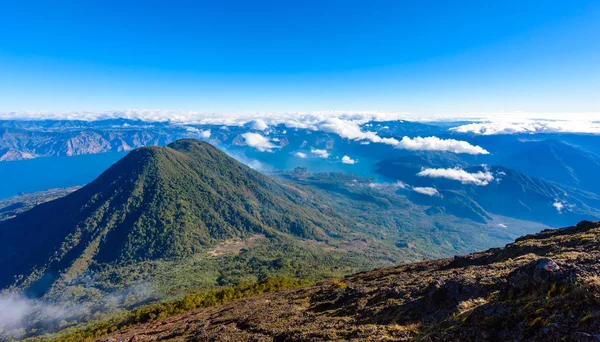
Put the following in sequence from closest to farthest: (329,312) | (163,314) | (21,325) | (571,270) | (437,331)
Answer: (437,331), (571,270), (329,312), (163,314), (21,325)

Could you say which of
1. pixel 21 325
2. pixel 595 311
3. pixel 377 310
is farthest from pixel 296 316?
pixel 21 325

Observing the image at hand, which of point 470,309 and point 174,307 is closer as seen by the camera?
point 470,309

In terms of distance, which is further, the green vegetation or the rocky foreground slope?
the green vegetation

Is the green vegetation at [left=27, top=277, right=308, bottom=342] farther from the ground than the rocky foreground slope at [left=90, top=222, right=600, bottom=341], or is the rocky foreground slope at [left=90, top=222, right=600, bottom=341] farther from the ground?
the rocky foreground slope at [left=90, top=222, right=600, bottom=341]

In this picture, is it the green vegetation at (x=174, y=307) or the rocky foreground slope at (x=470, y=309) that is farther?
the green vegetation at (x=174, y=307)

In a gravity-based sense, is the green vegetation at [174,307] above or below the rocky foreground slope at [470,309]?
below

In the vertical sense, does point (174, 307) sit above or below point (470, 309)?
below

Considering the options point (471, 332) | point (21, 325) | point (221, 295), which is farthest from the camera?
point (21, 325)

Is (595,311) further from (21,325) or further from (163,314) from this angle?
(21,325)
